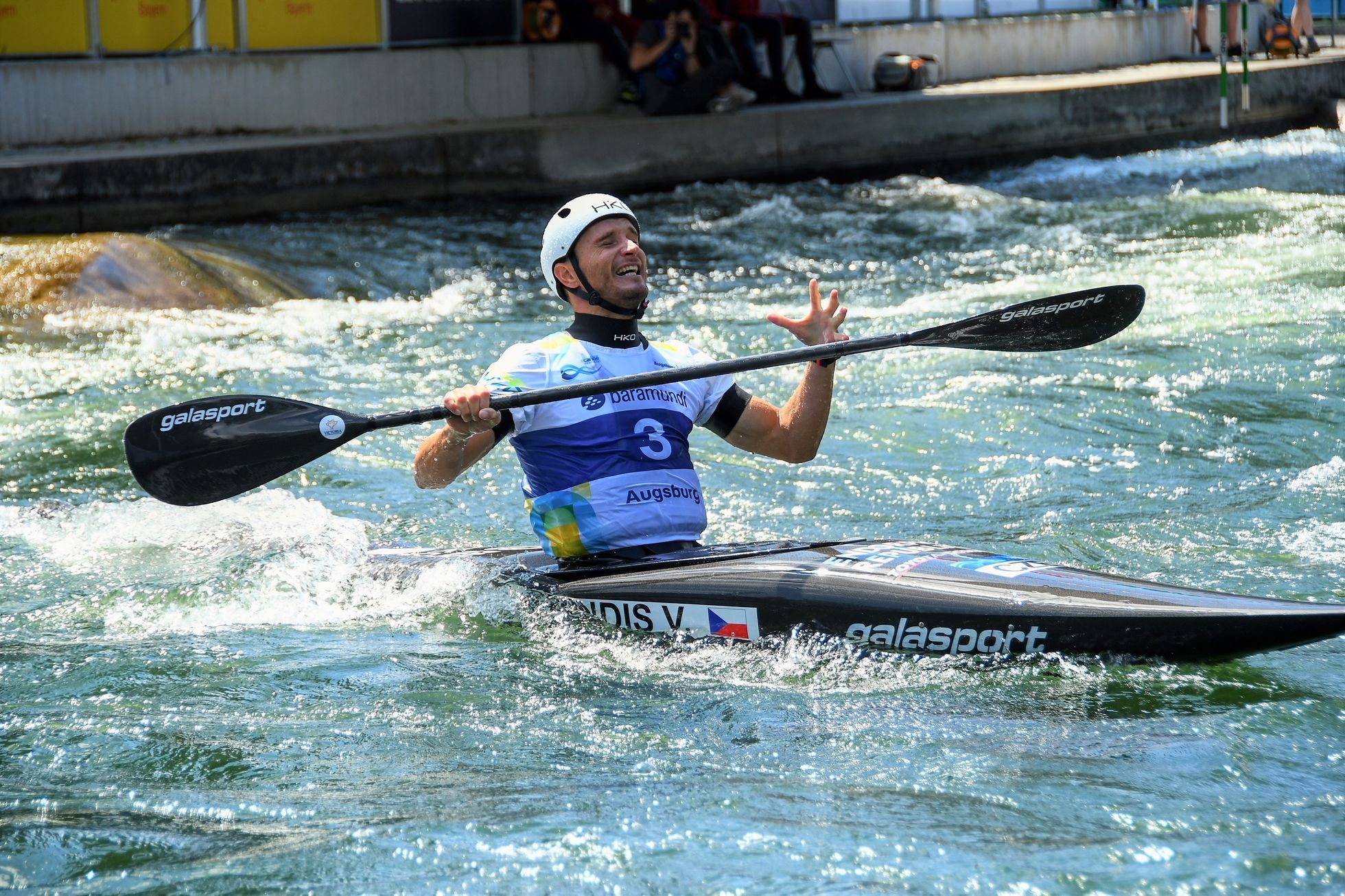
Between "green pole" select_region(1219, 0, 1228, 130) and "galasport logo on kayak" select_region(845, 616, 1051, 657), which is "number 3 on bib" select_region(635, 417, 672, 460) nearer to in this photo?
"galasport logo on kayak" select_region(845, 616, 1051, 657)

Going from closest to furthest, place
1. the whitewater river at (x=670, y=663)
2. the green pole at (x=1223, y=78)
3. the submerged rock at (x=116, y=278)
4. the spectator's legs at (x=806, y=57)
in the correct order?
the whitewater river at (x=670, y=663) → the submerged rock at (x=116, y=278) → the green pole at (x=1223, y=78) → the spectator's legs at (x=806, y=57)

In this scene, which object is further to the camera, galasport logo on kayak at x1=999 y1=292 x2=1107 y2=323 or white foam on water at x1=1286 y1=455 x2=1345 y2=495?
white foam on water at x1=1286 y1=455 x2=1345 y2=495

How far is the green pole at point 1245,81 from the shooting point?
16.6 meters

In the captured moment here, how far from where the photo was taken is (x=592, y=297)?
426 cm

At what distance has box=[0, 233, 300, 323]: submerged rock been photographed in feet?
30.3

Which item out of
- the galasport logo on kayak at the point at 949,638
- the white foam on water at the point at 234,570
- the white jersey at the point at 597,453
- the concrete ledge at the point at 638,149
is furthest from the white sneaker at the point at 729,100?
the galasport logo on kayak at the point at 949,638

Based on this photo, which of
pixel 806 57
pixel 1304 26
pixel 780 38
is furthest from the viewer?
pixel 1304 26

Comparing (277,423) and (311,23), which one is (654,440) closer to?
(277,423)

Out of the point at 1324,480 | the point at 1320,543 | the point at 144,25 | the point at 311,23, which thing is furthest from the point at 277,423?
the point at 311,23

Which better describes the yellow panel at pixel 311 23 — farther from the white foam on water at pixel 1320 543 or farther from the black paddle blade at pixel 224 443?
the white foam on water at pixel 1320 543

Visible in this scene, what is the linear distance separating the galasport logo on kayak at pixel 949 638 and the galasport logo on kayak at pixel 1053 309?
3.69 feet

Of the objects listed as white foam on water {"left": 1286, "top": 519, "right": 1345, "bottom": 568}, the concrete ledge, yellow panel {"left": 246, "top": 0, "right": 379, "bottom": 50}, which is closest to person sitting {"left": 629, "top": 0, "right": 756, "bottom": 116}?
the concrete ledge

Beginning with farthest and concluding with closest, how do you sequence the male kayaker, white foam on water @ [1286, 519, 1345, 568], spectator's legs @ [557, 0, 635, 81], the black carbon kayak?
1. spectator's legs @ [557, 0, 635, 81]
2. white foam on water @ [1286, 519, 1345, 568]
3. the male kayaker
4. the black carbon kayak

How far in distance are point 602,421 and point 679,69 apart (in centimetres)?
1088
